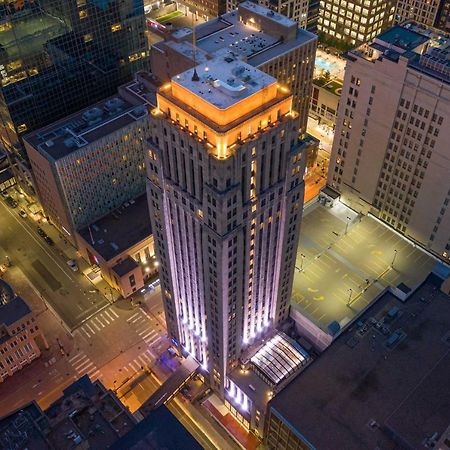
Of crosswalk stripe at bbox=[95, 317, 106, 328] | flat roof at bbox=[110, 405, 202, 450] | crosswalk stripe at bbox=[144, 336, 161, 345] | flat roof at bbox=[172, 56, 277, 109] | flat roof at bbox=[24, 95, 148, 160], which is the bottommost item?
crosswalk stripe at bbox=[144, 336, 161, 345]

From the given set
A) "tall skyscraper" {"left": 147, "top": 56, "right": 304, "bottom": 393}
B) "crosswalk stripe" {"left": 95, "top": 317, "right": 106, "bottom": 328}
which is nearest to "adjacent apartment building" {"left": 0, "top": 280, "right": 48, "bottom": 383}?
"crosswalk stripe" {"left": 95, "top": 317, "right": 106, "bottom": 328}

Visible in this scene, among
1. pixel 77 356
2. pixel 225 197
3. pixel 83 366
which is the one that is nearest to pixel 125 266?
pixel 77 356

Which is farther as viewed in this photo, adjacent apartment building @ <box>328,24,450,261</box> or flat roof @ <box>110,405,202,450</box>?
adjacent apartment building @ <box>328,24,450,261</box>

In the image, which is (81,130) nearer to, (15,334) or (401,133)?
(15,334)

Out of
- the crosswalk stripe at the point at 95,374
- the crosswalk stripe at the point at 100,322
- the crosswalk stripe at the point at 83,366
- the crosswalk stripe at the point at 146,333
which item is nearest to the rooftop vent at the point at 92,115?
the crosswalk stripe at the point at 100,322

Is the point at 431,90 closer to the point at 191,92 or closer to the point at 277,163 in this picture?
the point at 277,163

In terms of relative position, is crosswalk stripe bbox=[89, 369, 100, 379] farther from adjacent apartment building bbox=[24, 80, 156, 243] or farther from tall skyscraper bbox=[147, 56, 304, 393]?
adjacent apartment building bbox=[24, 80, 156, 243]

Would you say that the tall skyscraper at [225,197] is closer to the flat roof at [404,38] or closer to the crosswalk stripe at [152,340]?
the crosswalk stripe at [152,340]
